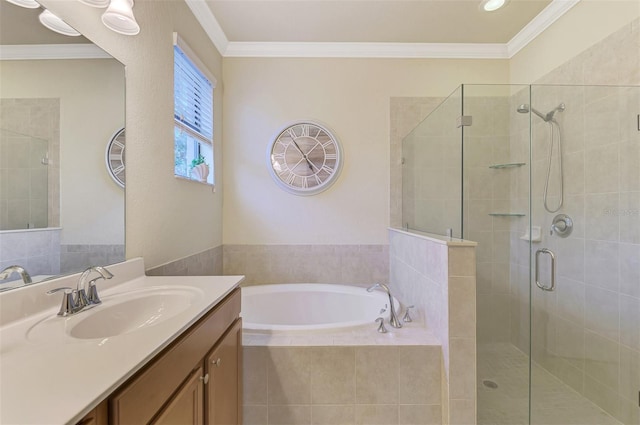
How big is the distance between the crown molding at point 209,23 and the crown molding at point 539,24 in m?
2.52

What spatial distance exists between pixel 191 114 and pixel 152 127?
1.80 feet

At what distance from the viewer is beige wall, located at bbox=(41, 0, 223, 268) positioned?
1185 mm

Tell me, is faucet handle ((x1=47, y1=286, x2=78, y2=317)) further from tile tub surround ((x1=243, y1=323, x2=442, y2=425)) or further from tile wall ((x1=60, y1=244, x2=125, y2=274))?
tile tub surround ((x1=243, y1=323, x2=442, y2=425))

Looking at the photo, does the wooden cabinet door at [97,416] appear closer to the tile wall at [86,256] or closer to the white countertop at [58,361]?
the white countertop at [58,361]

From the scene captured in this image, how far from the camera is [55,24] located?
0.93m

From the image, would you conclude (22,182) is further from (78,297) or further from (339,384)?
(339,384)

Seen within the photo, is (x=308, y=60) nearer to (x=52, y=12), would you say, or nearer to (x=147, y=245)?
(x=52, y=12)

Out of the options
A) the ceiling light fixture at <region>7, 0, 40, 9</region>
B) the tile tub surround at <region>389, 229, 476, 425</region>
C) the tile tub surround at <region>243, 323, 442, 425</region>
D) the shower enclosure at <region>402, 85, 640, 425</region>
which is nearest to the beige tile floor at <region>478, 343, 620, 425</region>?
the shower enclosure at <region>402, 85, 640, 425</region>

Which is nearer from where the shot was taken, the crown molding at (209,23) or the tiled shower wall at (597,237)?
the tiled shower wall at (597,237)

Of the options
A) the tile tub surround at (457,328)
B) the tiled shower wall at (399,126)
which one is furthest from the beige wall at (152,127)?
the tiled shower wall at (399,126)

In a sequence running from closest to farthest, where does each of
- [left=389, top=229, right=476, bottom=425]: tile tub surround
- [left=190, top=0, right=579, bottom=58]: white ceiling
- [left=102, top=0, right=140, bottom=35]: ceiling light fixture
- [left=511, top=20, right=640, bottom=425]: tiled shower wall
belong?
[left=102, top=0, right=140, bottom=35]: ceiling light fixture < [left=389, top=229, right=476, bottom=425]: tile tub surround < [left=511, top=20, right=640, bottom=425]: tiled shower wall < [left=190, top=0, right=579, bottom=58]: white ceiling

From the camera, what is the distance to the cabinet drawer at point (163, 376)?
549 mm

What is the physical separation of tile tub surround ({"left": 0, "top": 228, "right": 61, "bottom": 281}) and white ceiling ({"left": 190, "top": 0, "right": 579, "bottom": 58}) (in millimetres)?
1773

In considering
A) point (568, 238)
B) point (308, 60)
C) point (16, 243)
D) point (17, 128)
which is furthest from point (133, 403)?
point (308, 60)
